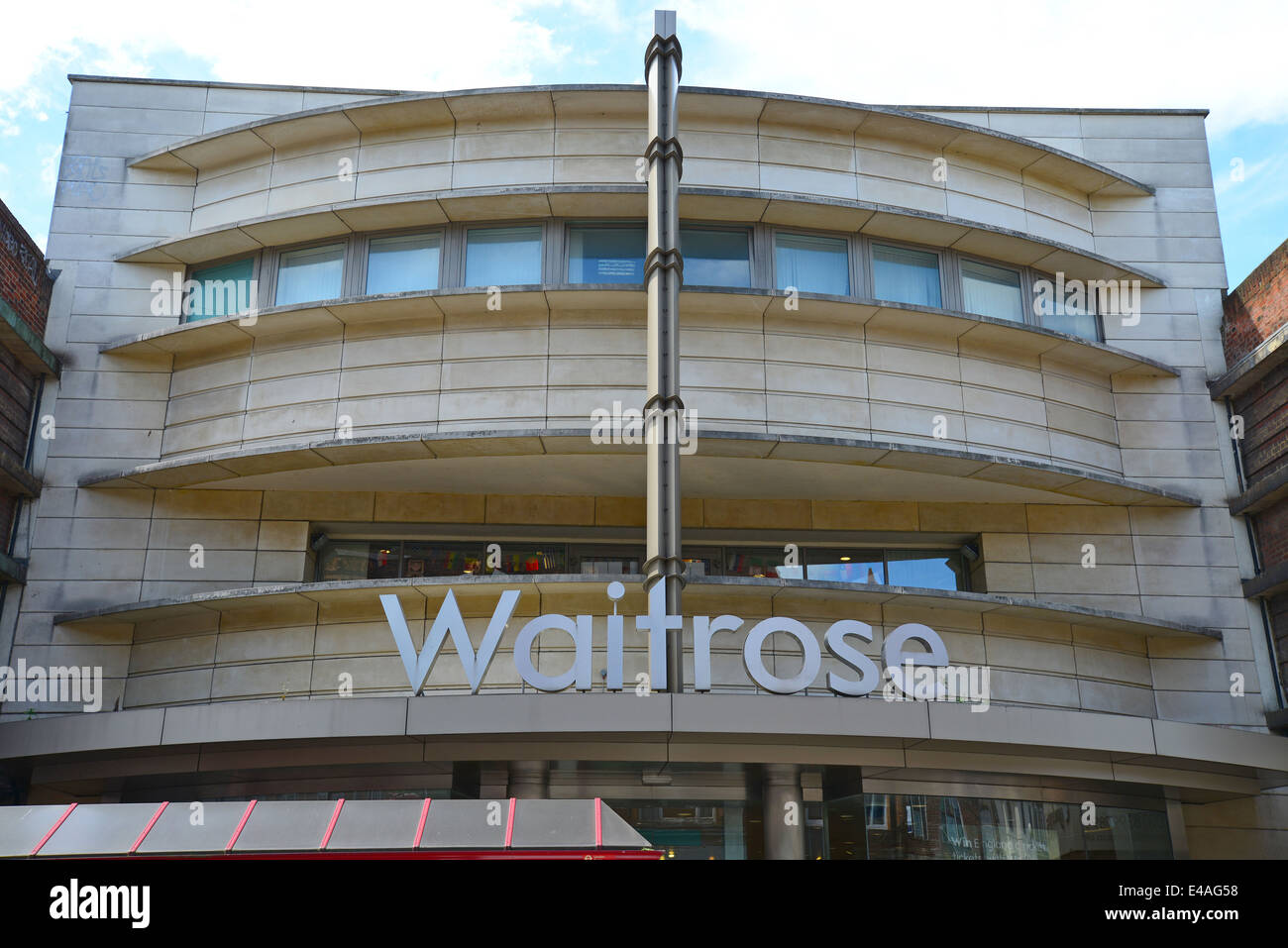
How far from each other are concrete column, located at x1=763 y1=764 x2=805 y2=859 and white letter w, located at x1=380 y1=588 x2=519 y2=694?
5.29 metres

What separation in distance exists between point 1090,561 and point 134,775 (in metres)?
19.0

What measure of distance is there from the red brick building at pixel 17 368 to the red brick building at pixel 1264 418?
24.7m

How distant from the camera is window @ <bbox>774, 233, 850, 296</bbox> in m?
22.5

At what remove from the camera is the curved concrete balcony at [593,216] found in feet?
71.2

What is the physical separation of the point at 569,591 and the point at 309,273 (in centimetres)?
936

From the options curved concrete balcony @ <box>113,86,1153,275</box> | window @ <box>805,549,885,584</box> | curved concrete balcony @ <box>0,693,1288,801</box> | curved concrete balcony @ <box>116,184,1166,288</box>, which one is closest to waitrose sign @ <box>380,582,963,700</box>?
curved concrete balcony @ <box>0,693,1288,801</box>

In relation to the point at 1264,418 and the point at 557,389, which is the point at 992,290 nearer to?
the point at 1264,418

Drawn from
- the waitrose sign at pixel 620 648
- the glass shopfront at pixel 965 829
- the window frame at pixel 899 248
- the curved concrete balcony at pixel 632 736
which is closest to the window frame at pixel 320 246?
the waitrose sign at pixel 620 648

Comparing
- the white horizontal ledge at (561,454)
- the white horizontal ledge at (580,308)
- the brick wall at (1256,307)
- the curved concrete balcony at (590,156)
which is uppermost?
the curved concrete balcony at (590,156)

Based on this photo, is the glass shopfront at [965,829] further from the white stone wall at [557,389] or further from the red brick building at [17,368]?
the red brick building at [17,368]

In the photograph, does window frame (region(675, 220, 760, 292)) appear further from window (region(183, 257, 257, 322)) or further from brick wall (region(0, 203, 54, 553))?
brick wall (region(0, 203, 54, 553))

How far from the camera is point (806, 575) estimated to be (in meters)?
21.8

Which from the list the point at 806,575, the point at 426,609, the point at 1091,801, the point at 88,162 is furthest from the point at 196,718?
the point at 1091,801
